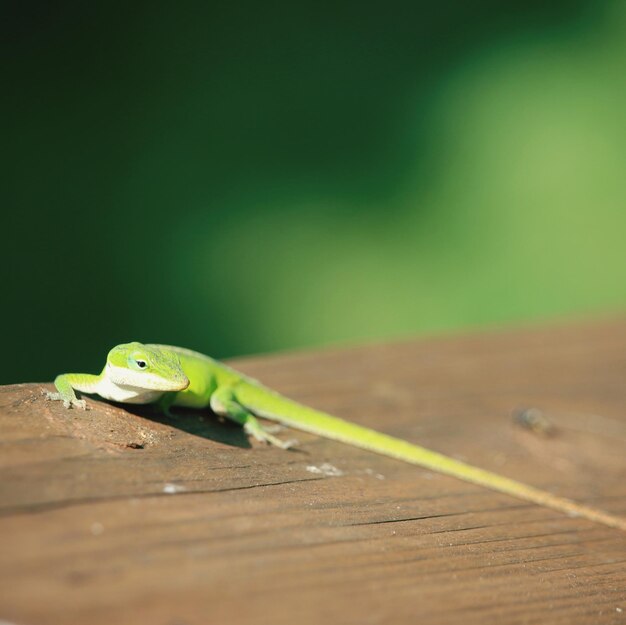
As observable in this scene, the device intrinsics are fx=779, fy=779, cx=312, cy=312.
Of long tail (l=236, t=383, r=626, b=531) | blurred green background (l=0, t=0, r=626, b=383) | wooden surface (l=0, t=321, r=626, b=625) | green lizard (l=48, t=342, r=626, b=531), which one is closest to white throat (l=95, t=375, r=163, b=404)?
green lizard (l=48, t=342, r=626, b=531)

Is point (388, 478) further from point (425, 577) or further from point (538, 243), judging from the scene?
point (538, 243)

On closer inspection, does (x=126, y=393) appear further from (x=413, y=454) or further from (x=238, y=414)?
(x=413, y=454)

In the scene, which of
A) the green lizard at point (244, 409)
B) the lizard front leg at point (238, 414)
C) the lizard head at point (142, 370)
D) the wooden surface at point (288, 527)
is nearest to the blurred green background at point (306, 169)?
the lizard front leg at point (238, 414)

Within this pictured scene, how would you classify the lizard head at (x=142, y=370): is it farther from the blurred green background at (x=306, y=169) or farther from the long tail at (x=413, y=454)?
the blurred green background at (x=306, y=169)

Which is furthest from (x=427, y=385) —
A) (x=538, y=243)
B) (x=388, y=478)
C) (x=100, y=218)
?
(x=538, y=243)

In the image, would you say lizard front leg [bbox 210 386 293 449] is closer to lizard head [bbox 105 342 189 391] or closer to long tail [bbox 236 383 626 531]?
long tail [bbox 236 383 626 531]

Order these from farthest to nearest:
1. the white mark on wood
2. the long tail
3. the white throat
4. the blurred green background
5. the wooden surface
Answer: the blurred green background → the white throat → the long tail → the white mark on wood → the wooden surface

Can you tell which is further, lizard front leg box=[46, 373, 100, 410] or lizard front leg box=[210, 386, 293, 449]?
lizard front leg box=[210, 386, 293, 449]

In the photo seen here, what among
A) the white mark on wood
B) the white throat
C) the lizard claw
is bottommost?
the white mark on wood
